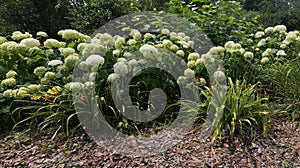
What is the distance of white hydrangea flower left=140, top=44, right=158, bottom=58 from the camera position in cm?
226

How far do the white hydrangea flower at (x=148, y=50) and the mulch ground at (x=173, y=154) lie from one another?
0.79m

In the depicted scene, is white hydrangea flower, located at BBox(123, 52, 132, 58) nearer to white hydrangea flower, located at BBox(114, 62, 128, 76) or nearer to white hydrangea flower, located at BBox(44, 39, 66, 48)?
white hydrangea flower, located at BBox(114, 62, 128, 76)

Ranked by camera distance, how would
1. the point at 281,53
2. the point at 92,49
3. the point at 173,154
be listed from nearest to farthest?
1. the point at 173,154
2. the point at 92,49
3. the point at 281,53

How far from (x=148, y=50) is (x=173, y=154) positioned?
0.93 m

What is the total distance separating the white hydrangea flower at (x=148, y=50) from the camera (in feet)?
7.42

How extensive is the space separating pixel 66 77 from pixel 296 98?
2220mm

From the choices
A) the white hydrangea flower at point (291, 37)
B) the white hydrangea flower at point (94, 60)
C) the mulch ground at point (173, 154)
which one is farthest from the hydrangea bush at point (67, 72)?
the white hydrangea flower at point (291, 37)

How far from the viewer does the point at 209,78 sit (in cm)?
257

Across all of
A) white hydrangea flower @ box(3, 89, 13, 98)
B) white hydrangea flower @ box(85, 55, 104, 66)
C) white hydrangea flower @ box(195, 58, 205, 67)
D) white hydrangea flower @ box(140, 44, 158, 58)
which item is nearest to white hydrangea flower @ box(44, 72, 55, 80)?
white hydrangea flower @ box(3, 89, 13, 98)

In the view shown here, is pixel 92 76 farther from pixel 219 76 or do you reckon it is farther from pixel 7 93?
pixel 219 76

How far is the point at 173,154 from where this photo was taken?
183 cm

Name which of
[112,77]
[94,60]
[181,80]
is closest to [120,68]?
[112,77]

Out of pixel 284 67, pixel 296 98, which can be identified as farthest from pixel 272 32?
pixel 296 98

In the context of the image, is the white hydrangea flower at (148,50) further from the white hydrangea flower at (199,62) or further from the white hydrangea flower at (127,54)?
the white hydrangea flower at (199,62)
